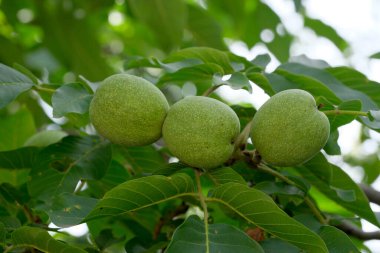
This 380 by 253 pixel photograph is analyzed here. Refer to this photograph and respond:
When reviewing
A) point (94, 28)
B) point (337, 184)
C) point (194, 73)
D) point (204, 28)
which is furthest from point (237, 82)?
point (94, 28)

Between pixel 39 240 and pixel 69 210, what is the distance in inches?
3.7

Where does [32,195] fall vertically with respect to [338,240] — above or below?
below

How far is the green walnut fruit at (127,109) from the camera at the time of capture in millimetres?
1319

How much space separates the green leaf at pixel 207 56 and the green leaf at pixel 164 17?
0.97 metres

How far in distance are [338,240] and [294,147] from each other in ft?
0.83

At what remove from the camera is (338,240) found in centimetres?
132

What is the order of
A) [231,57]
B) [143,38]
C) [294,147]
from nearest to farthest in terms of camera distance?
[294,147] < [231,57] < [143,38]

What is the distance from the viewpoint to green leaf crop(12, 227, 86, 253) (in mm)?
1195

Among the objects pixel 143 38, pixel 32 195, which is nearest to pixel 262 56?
pixel 32 195

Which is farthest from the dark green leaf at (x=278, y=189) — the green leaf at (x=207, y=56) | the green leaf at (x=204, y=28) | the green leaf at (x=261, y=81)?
the green leaf at (x=204, y=28)

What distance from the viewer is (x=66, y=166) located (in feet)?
5.17

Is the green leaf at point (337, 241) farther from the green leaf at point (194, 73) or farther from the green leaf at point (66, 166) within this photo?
the green leaf at point (66, 166)

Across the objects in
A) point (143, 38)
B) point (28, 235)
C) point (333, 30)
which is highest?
point (333, 30)

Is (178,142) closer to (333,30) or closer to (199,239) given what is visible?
(199,239)
